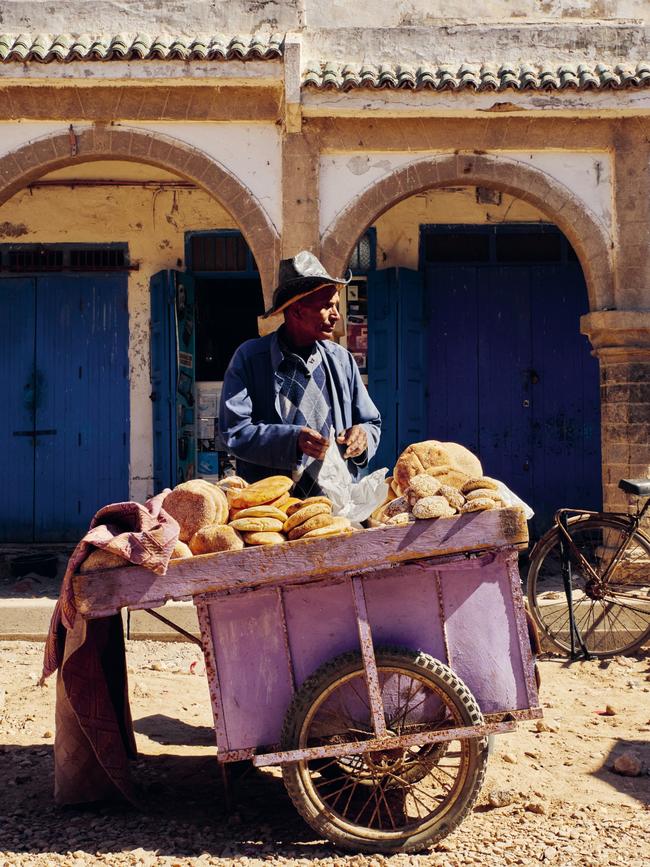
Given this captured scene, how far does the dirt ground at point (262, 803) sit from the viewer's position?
3.09 metres

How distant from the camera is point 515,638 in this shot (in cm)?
314

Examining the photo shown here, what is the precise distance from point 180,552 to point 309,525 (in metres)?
0.42

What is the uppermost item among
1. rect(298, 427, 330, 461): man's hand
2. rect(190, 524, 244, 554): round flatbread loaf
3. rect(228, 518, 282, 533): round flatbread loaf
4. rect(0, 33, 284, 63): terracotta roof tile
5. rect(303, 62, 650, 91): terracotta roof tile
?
rect(0, 33, 284, 63): terracotta roof tile

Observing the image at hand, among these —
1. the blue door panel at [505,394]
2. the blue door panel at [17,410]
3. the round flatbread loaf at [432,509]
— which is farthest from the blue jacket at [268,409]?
the blue door panel at [17,410]

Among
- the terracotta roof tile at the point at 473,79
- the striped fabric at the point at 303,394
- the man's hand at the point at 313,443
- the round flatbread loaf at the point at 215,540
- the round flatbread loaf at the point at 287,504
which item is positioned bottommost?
the round flatbread loaf at the point at 215,540

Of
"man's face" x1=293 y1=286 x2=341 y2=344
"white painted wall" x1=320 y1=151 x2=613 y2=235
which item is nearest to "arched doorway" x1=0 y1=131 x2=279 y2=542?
"white painted wall" x1=320 y1=151 x2=613 y2=235

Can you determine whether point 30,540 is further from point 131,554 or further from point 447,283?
point 131,554

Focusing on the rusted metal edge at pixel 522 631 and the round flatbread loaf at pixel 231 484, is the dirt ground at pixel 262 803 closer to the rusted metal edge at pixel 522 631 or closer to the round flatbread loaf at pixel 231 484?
the rusted metal edge at pixel 522 631

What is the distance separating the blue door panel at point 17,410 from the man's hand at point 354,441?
6.37m

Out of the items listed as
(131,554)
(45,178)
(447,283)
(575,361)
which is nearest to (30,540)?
(45,178)

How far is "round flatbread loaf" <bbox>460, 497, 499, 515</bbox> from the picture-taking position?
3.03m

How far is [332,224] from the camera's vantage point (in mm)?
7645

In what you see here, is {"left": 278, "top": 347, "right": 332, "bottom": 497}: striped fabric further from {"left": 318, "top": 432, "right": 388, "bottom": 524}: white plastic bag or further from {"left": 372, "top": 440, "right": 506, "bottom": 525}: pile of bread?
{"left": 372, "top": 440, "right": 506, "bottom": 525}: pile of bread

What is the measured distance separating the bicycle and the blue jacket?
2.47 metres
